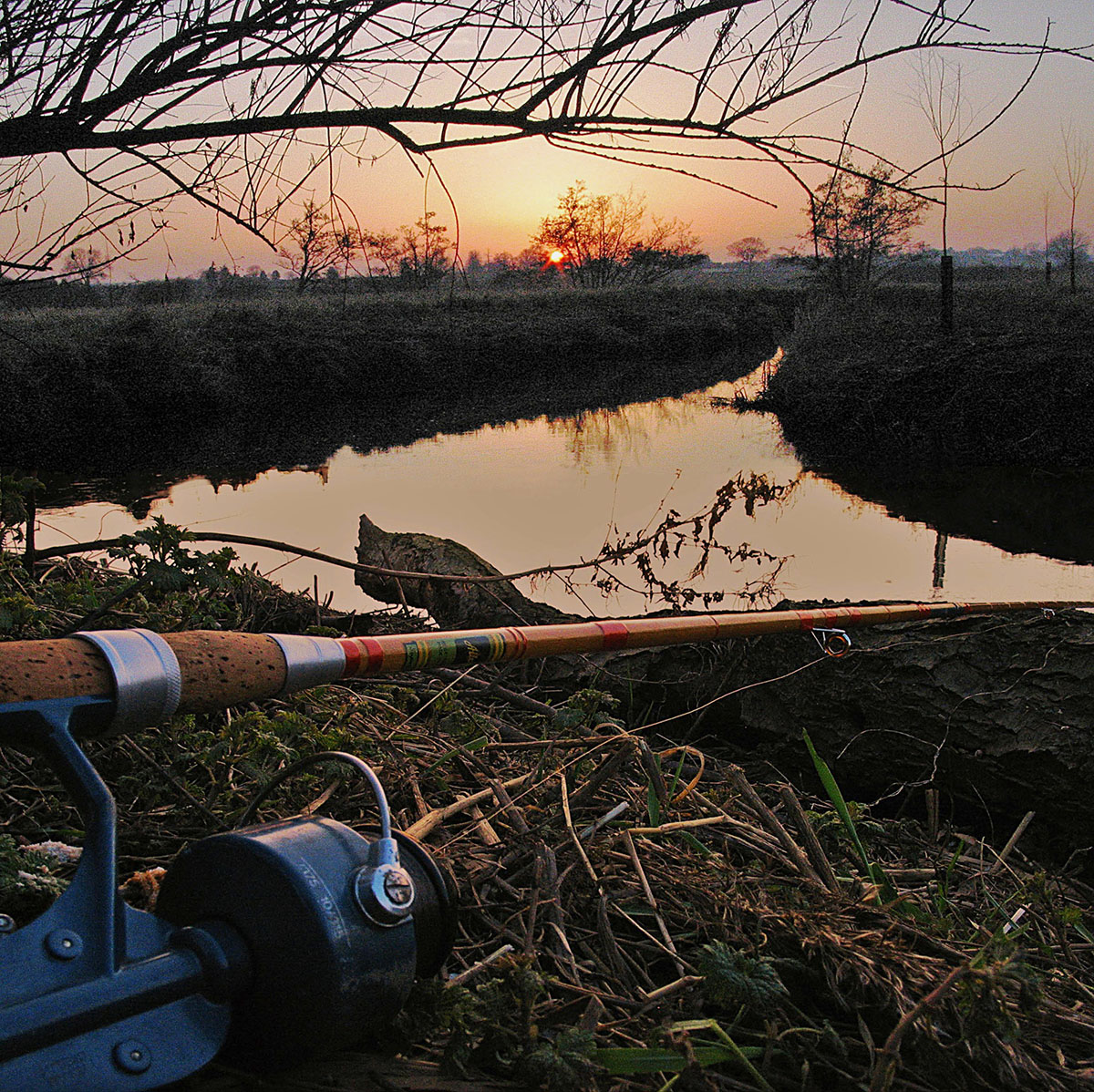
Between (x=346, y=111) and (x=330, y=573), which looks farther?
(x=330, y=573)

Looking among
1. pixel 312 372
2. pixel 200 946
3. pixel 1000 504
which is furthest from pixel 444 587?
pixel 312 372

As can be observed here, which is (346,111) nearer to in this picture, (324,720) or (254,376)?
(324,720)

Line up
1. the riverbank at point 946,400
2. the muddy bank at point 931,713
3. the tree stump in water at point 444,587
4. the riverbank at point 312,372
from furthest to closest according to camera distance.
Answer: the riverbank at point 946,400 → the riverbank at point 312,372 → the tree stump in water at point 444,587 → the muddy bank at point 931,713

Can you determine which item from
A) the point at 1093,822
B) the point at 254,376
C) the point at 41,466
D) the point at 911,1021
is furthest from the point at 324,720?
the point at 254,376

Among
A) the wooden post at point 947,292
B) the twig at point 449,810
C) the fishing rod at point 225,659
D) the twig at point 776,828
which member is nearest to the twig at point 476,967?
the twig at point 449,810

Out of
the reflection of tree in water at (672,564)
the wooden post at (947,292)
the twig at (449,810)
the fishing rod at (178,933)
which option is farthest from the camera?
the wooden post at (947,292)

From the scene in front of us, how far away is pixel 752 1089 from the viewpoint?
1290mm

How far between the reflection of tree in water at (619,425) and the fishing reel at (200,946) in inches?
406

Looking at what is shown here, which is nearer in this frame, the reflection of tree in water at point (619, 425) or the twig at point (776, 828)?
the twig at point (776, 828)

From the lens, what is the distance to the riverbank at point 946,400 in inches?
468

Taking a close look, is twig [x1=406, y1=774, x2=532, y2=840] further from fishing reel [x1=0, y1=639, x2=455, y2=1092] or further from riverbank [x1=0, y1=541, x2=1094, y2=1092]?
fishing reel [x1=0, y1=639, x2=455, y2=1092]

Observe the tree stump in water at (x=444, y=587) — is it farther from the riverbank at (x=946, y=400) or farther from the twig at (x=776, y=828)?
the riverbank at (x=946, y=400)

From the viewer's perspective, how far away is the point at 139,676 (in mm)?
1196

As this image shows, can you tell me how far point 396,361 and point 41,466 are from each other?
9.36m
